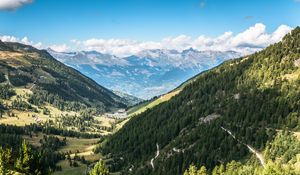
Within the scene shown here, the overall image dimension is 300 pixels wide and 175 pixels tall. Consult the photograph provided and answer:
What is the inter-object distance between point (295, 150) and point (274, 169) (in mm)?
43996

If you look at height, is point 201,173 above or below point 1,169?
below

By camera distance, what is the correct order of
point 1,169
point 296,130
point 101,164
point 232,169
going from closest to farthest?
1. point 1,169
2. point 101,164
3. point 232,169
4. point 296,130

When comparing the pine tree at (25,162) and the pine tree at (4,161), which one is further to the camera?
the pine tree at (25,162)

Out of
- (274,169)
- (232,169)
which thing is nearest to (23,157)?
(274,169)

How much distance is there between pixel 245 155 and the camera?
200 metres

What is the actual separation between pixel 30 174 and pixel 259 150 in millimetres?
134050

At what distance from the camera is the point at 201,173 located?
157 m

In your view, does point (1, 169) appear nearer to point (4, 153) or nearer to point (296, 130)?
point (4, 153)

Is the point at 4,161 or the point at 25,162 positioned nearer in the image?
the point at 25,162

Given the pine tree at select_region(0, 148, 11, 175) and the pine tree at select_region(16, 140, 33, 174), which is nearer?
the pine tree at select_region(0, 148, 11, 175)

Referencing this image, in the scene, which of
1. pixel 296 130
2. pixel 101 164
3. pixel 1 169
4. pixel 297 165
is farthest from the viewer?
pixel 296 130

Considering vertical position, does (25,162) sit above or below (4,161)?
below

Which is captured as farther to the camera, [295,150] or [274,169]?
[295,150]

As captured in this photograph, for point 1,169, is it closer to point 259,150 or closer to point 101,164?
point 101,164
